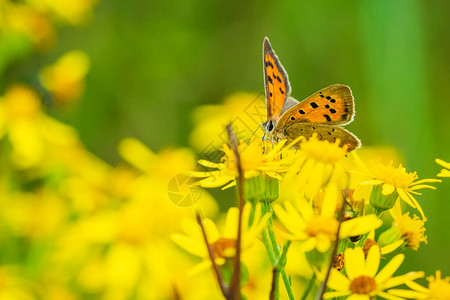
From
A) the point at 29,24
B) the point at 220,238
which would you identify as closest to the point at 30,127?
the point at 29,24

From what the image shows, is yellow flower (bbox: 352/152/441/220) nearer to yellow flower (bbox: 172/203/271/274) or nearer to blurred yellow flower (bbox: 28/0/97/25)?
yellow flower (bbox: 172/203/271/274)

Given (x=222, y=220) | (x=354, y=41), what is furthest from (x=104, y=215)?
(x=354, y=41)

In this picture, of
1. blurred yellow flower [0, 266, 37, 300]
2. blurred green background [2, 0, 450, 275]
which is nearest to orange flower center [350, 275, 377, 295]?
blurred yellow flower [0, 266, 37, 300]

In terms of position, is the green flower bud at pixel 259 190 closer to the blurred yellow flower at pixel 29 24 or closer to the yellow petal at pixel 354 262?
the yellow petal at pixel 354 262

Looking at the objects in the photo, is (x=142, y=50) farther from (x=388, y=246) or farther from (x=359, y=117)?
(x=388, y=246)

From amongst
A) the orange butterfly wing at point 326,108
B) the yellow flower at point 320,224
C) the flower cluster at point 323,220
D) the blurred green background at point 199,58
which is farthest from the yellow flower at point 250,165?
the blurred green background at point 199,58
